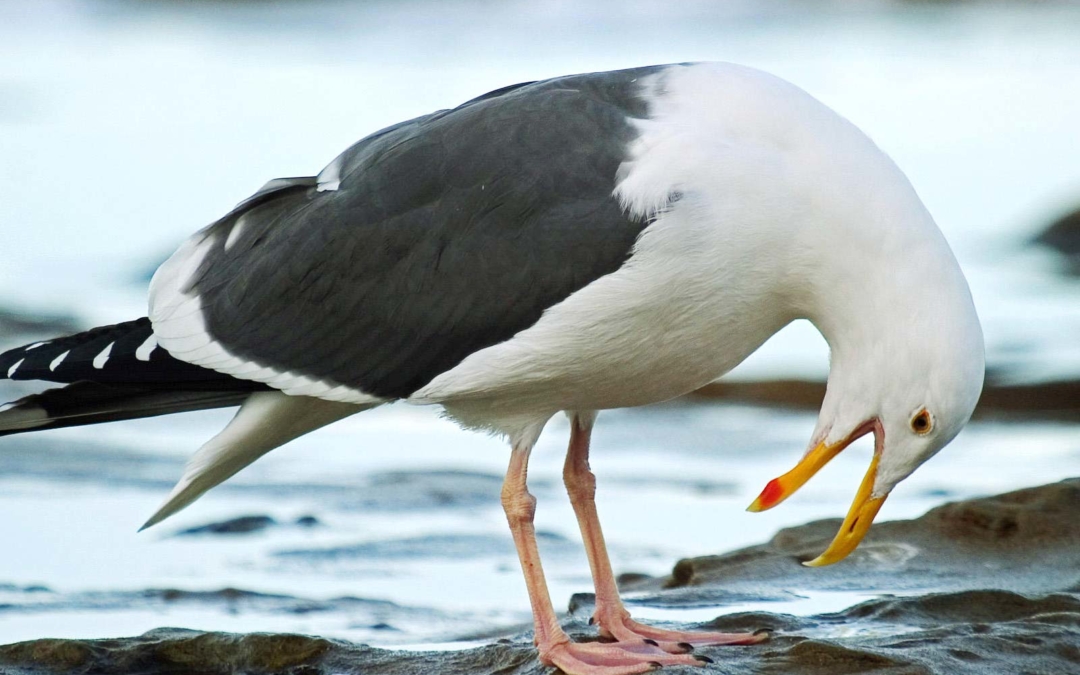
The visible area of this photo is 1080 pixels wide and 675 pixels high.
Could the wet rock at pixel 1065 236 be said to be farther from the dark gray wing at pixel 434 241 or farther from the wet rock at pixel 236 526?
the dark gray wing at pixel 434 241

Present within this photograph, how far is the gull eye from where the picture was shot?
15.4 feet

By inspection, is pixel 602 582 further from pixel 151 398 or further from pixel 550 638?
pixel 151 398

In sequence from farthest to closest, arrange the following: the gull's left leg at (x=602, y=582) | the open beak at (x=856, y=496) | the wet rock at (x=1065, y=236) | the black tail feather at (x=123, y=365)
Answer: the wet rock at (x=1065, y=236)
the black tail feather at (x=123, y=365)
the gull's left leg at (x=602, y=582)
the open beak at (x=856, y=496)

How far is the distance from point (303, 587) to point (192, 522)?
3.77 feet

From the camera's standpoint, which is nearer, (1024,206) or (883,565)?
(883,565)

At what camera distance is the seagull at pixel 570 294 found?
4750 mm

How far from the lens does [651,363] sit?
493 cm

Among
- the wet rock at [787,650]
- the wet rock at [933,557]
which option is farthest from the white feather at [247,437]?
the wet rock at [933,557]

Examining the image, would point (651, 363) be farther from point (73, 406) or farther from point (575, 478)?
point (73, 406)

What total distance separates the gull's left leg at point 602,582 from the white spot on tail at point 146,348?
1.43 meters

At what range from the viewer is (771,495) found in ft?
16.5

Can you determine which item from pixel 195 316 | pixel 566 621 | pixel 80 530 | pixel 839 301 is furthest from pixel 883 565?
pixel 80 530

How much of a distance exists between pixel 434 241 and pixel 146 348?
1094 mm

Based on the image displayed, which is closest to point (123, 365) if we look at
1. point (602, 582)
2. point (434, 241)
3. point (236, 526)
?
point (434, 241)
